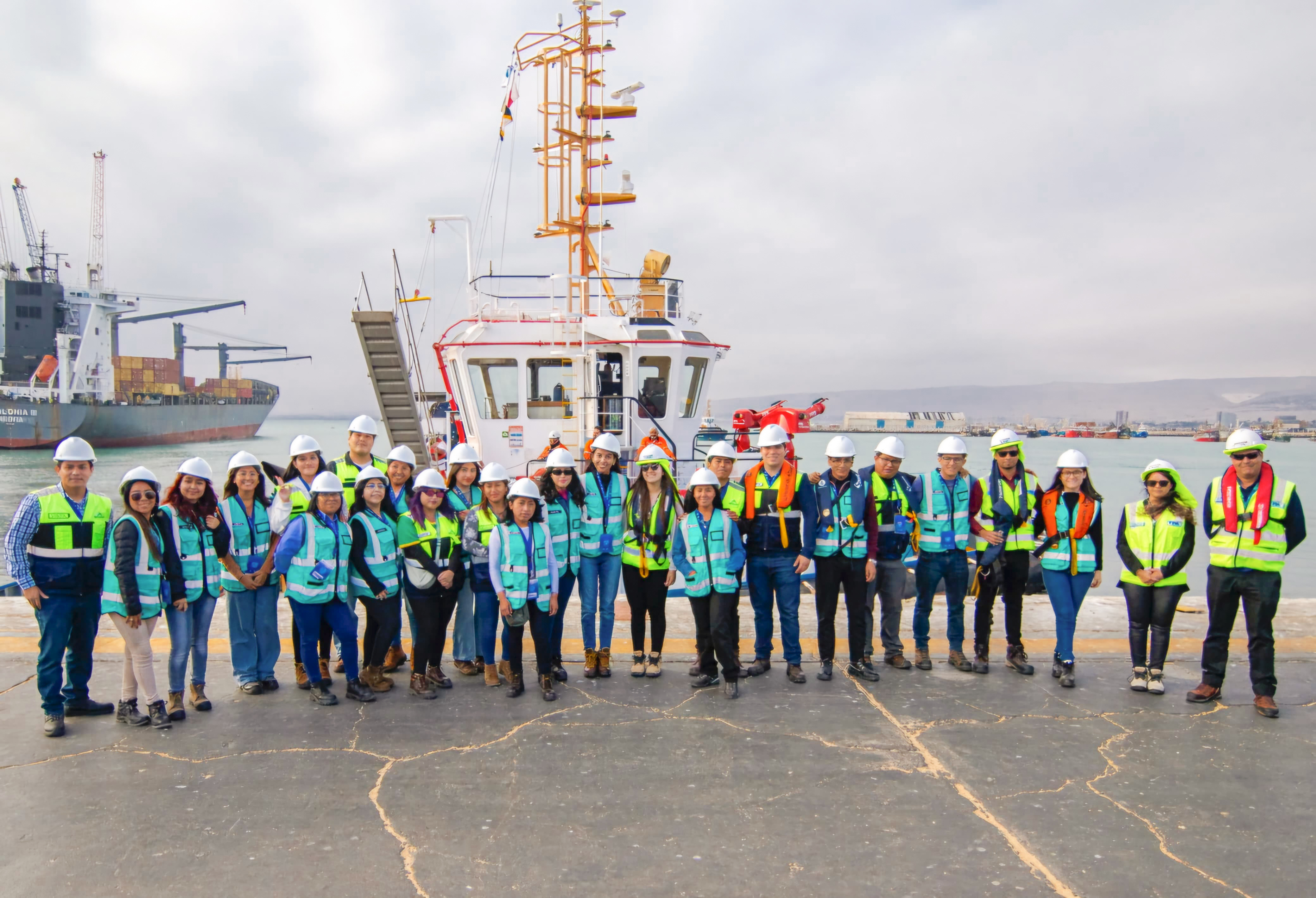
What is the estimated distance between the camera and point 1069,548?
18.0 ft

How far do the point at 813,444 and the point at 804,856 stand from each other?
248 feet

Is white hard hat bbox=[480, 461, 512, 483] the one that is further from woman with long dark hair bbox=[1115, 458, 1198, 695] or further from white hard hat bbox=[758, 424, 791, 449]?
woman with long dark hair bbox=[1115, 458, 1198, 695]

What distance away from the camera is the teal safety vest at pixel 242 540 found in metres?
5.12

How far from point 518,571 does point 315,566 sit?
127 cm

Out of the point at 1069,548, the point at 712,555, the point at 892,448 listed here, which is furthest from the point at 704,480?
the point at 1069,548

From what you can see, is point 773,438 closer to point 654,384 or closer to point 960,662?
point 960,662

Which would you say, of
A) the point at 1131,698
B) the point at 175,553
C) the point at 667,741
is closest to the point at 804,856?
the point at 667,741

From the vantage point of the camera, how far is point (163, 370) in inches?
2454

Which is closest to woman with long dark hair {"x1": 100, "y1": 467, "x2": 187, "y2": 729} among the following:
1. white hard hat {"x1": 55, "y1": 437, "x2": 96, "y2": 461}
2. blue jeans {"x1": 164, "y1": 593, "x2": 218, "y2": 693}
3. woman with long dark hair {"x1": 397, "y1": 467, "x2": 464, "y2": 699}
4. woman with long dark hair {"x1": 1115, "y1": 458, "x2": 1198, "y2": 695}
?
blue jeans {"x1": 164, "y1": 593, "x2": 218, "y2": 693}

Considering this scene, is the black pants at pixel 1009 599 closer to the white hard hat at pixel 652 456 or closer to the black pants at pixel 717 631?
the black pants at pixel 717 631

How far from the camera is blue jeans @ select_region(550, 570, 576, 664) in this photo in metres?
5.47

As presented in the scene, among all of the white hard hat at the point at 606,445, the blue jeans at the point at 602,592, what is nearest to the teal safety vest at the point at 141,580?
the blue jeans at the point at 602,592

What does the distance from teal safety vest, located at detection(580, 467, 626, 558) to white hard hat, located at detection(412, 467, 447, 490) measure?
101cm

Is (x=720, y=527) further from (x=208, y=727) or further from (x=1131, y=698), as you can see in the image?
(x=208, y=727)
